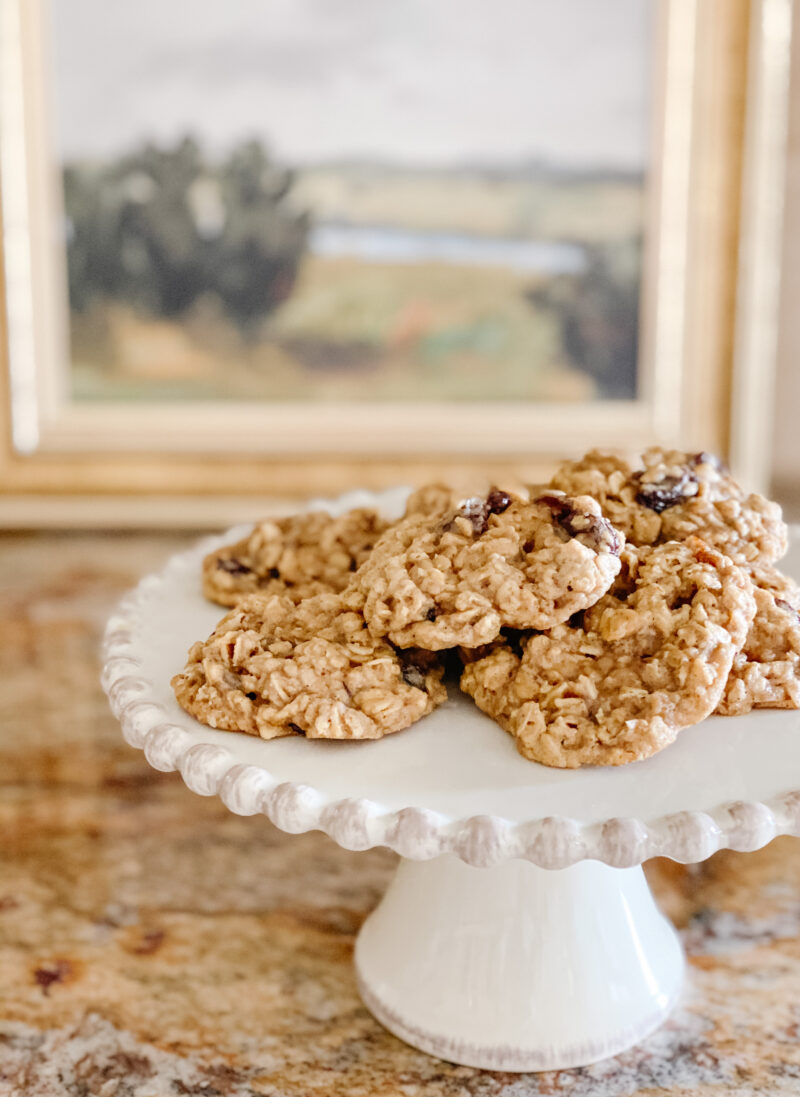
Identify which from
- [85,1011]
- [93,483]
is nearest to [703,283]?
[93,483]

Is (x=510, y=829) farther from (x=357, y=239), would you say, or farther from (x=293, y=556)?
(x=357, y=239)

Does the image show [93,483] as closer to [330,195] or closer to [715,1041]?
[330,195]

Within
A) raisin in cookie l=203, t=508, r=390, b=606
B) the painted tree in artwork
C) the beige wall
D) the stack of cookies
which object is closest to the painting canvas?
the painted tree in artwork

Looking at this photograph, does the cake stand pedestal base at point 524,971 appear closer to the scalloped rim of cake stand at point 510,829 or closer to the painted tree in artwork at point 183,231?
the scalloped rim of cake stand at point 510,829

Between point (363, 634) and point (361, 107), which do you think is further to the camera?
point (361, 107)

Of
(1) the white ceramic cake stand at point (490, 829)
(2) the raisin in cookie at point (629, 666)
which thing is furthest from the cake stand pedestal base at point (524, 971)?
(2) the raisin in cookie at point (629, 666)

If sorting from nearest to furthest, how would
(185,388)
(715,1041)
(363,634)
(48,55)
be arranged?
(363,634), (715,1041), (48,55), (185,388)
